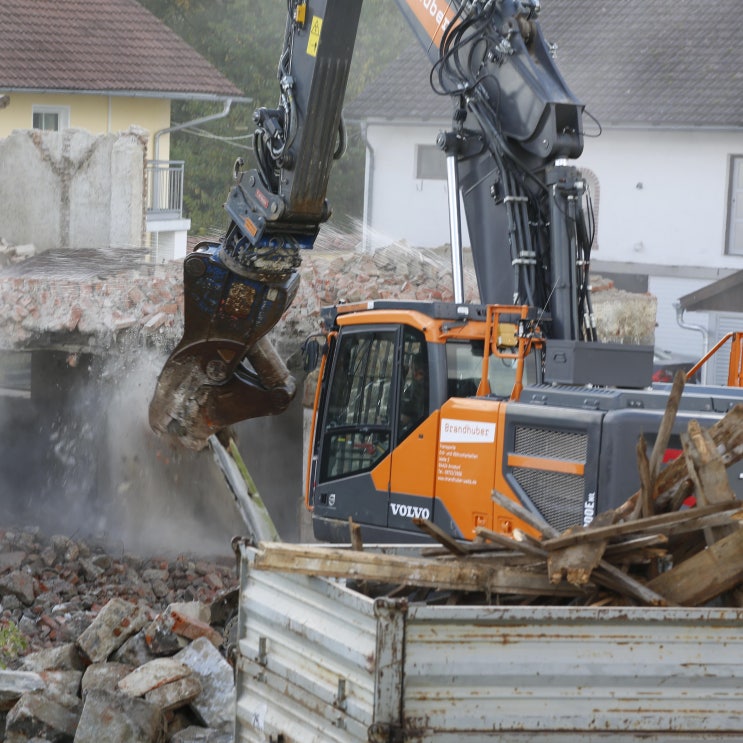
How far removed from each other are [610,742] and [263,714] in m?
1.47

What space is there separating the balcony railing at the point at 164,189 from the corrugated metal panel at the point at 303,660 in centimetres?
1813

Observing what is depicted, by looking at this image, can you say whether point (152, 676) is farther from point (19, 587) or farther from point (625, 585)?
point (19, 587)

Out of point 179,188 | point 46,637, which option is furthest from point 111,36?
point 46,637

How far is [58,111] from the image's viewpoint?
23.7 m

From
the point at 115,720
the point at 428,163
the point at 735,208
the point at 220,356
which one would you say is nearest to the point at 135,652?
the point at 115,720

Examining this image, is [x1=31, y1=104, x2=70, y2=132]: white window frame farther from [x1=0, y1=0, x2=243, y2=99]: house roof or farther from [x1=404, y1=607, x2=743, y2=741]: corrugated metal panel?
[x1=404, y1=607, x2=743, y2=741]: corrugated metal panel

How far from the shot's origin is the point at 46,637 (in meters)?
9.22

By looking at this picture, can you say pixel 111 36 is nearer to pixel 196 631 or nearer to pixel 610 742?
pixel 196 631

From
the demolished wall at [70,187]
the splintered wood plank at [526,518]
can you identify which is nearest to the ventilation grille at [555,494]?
the splintered wood plank at [526,518]

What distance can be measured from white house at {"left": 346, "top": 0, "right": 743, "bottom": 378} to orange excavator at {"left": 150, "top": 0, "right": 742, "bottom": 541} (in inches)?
547

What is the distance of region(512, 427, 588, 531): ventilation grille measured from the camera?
24.3 ft

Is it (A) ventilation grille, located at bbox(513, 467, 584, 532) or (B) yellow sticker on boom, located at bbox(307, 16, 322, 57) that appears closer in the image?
(A) ventilation grille, located at bbox(513, 467, 584, 532)

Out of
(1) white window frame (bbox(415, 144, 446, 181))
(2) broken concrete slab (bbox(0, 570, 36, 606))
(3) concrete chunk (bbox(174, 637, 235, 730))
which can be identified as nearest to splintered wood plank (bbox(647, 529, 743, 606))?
(3) concrete chunk (bbox(174, 637, 235, 730))

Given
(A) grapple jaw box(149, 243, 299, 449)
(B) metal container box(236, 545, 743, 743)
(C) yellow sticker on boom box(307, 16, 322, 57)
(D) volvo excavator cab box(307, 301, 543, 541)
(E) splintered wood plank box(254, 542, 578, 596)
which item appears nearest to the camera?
(B) metal container box(236, 545, 743, 743)
